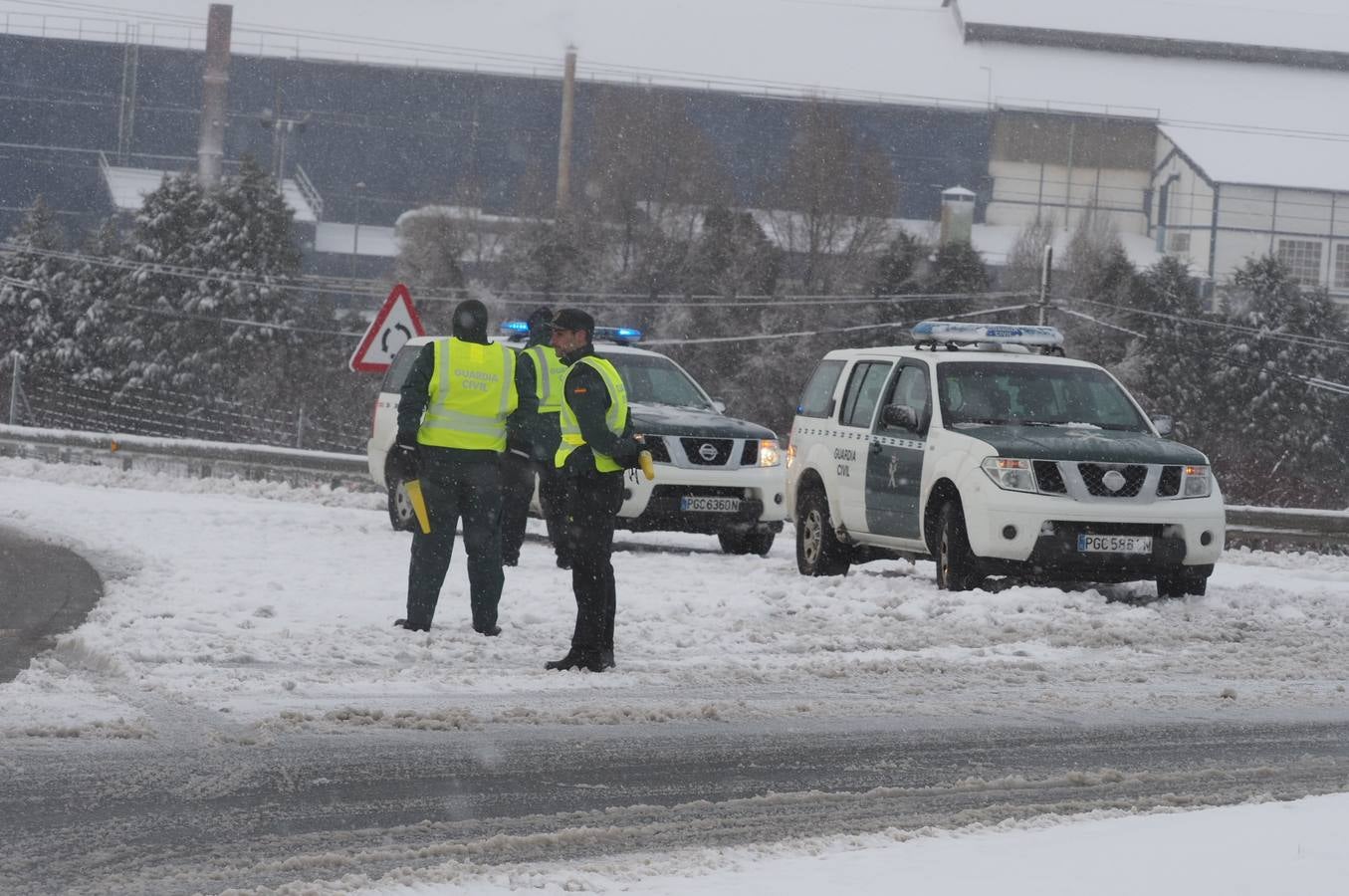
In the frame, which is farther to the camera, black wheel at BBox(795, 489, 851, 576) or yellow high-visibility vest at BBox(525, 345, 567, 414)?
black wheel at BBox(795, 489, 851, 576)

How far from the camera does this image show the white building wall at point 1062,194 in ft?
264

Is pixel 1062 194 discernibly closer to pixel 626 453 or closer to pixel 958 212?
pixel 958 212

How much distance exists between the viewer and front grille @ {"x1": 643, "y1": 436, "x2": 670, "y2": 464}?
16141 millimetres

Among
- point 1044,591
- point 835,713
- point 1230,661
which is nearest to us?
point 835,713

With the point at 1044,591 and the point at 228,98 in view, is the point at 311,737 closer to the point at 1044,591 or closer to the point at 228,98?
the point at 1044,591

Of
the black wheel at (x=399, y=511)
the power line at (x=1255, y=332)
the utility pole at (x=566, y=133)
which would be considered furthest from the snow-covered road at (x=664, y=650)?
the utility pole at (x=566, y=133)

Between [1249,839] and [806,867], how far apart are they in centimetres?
126

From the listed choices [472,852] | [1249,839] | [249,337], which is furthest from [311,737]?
[249,337]

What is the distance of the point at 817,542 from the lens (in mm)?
14953

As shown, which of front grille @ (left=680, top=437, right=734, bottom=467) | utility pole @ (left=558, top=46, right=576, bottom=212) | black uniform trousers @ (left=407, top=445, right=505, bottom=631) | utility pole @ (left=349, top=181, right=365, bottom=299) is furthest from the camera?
utility pole @ (left=349, top=181, right=365, bottom=299)

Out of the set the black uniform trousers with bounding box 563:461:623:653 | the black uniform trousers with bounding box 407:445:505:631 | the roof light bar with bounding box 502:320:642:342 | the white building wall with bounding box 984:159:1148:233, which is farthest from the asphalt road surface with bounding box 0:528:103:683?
the white building wall with bounding box 984:159:1148:233

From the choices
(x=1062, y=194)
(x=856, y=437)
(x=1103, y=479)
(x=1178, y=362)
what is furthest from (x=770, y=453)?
(x=1062, y=194)

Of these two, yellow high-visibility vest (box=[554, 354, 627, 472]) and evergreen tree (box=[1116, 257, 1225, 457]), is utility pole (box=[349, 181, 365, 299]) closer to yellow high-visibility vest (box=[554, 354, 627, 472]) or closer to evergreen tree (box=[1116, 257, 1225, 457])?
evergreen tree (box=[1116, 257, 1225, 457])

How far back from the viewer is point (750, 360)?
6119 centimetres
